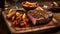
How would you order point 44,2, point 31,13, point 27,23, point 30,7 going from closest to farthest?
point 27,23
point 31,13
point 30,7
point 44,2

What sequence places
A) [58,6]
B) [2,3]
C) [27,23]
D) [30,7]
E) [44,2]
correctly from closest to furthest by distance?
[27,23]
[30,7]
[58,6]
[2,3]
[44,2]

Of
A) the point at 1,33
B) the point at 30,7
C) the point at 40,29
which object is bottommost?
the point at 1,33

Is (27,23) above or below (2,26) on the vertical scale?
above

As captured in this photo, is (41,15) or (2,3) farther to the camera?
(2,3)

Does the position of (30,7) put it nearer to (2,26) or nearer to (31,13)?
(31,13)

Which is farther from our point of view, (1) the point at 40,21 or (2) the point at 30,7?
(2) the point at 30,7

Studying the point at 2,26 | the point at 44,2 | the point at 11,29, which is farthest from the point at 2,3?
the point at 11,29

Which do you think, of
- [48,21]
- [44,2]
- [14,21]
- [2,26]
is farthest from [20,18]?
[44,2]

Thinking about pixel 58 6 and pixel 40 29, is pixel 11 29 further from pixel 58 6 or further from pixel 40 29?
pixel 58 6

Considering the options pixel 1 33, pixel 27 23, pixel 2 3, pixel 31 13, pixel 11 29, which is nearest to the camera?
pixel 11 29
